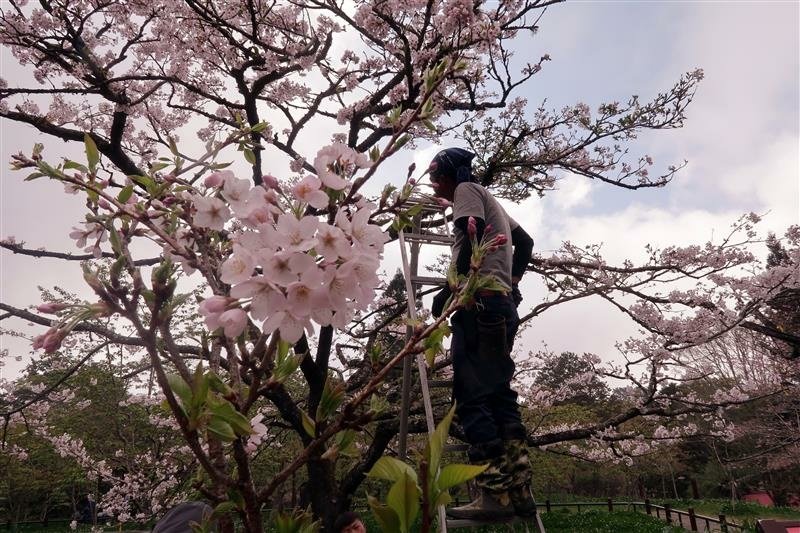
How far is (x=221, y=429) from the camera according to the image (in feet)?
2.23

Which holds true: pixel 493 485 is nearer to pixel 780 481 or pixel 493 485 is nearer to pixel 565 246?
pixel 565 246

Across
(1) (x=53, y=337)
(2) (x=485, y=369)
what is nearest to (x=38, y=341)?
(1) (x=53, y=337)

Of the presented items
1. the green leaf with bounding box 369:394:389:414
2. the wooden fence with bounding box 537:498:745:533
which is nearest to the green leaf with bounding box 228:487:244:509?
the green leaf with bounding box 369:394:389:414

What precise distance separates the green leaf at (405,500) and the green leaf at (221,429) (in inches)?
10.3

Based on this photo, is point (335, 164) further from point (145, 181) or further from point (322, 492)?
point (322, 492)

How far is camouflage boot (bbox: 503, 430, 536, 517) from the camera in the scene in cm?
209

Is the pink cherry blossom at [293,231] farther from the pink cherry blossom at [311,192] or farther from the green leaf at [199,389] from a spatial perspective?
the green leaf at [199,389]

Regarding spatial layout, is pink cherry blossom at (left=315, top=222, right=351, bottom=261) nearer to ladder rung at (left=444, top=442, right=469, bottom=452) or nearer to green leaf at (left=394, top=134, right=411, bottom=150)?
green leaf at (left=394, top=134, right=411, bottom=150)

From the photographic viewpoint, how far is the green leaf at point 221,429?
676 millimetres

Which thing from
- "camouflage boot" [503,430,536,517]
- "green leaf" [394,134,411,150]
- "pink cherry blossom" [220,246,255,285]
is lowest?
"camouflage boot" [503,430,536,517]

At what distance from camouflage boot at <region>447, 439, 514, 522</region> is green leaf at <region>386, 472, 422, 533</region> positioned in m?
1.60

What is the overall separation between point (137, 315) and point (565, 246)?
279 inches

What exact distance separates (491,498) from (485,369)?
60cm

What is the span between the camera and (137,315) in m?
0.78
